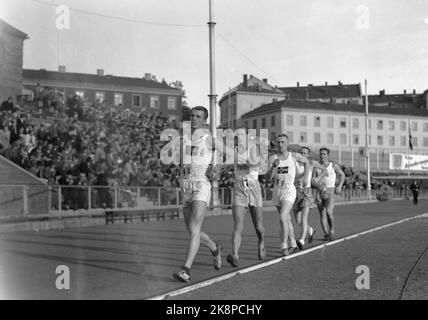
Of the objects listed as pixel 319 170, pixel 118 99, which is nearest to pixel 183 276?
pixel 319 170

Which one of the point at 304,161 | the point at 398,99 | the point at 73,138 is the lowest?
the point at 304,161

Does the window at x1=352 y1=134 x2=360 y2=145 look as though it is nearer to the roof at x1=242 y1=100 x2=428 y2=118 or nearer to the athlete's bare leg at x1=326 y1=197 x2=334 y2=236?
the roof at x1=242 y1=100 x2=428 y2=118

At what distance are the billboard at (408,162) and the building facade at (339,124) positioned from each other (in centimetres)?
1221

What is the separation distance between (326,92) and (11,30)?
140490 millimetres

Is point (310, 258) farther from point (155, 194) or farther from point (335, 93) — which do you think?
point (335, 93)

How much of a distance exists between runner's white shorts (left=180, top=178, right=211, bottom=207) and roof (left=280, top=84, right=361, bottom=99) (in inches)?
5370

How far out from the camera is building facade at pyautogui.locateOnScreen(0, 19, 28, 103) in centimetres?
1019

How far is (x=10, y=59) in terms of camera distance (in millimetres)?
13672

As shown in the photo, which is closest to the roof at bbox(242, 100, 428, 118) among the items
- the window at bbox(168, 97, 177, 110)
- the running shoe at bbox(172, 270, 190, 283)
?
the window at bbox(168, 97, 177, 110)

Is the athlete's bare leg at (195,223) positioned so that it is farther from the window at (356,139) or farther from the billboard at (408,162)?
the window at (356,139)

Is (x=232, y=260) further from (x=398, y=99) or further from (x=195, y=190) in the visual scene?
(x=398, y=99)

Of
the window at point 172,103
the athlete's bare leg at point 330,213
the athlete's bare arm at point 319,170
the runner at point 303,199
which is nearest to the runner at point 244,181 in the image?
the runner at point 303,199
